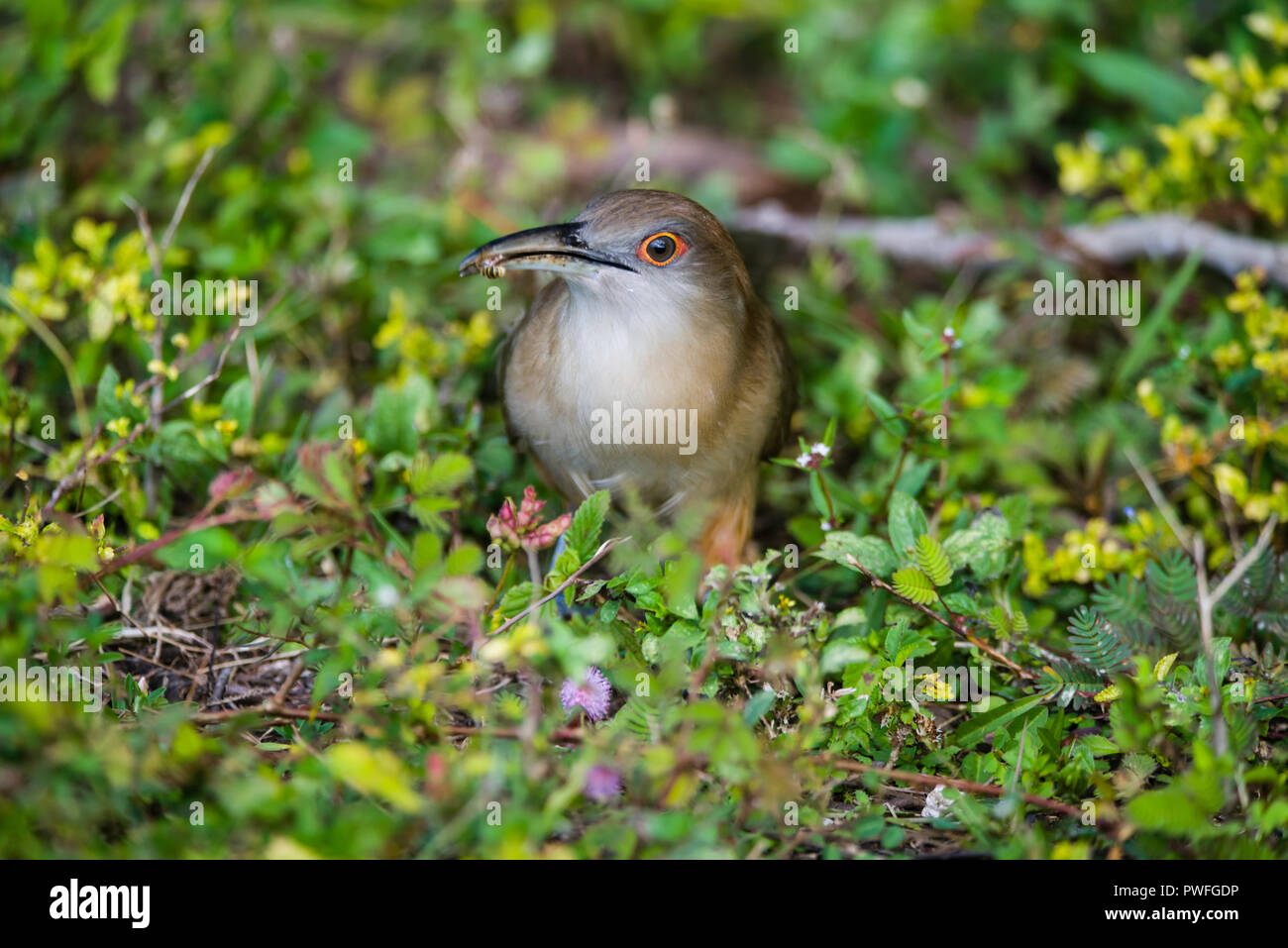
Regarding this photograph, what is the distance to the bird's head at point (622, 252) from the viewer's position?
4027 millimetres

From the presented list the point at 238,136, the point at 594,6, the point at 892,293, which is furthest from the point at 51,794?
the point at 594,6

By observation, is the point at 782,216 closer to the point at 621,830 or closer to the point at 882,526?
the point at 882,526

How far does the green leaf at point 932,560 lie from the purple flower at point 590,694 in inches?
45.2

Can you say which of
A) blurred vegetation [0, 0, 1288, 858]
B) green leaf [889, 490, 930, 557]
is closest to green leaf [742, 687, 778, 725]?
blurred vegetation [0, 0, 1288, 858]

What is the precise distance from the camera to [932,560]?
382cm

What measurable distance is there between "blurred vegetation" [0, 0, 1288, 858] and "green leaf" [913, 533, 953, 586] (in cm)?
1

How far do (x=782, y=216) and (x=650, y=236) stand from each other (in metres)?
2.71

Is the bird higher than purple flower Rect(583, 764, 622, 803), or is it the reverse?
the bird

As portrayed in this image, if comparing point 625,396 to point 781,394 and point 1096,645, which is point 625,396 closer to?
point 781,394

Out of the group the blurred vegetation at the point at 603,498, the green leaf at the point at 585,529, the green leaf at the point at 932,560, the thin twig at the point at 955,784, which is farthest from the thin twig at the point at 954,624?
the green leaf at the point at 585,529

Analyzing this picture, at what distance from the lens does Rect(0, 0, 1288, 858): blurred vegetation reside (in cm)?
297

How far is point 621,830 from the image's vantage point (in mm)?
2820

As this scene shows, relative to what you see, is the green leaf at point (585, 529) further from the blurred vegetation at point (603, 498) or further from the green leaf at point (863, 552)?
the green leaf at point (863, 552)

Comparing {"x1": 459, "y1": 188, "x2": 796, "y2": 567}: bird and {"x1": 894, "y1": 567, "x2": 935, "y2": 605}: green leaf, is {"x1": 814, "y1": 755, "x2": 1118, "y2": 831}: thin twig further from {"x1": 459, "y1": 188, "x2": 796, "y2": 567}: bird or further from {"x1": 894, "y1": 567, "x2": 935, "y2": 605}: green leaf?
{"x1": 459, "y1": 188, "x2": 796, "y2": 567}: bird
